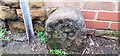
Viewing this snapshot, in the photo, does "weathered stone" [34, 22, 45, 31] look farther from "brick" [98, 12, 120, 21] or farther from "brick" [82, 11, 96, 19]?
"brick" [98, 12, 120, 21]

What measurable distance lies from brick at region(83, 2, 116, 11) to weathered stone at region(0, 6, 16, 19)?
60 cm

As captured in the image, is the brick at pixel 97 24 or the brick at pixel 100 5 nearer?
the brick at pixel 100 5

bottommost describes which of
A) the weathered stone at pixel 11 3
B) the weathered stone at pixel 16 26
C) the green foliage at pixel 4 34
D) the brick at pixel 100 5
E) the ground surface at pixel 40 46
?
the ground surface at pixel 40 46

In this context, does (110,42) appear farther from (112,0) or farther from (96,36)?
(112,0)

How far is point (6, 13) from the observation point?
165 centimetres

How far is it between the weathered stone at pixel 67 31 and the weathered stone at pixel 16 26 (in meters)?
0.39

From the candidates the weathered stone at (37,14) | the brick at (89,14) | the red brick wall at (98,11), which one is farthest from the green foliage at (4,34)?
the brick at (89,14)

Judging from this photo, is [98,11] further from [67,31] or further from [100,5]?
[67,31]

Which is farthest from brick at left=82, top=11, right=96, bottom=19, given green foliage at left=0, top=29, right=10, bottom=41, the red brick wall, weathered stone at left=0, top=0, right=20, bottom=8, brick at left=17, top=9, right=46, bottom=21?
green foliage at left=0, top=29, right=10, bottom=41

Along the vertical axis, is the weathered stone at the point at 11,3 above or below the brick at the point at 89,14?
above

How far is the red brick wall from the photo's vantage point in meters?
1.50

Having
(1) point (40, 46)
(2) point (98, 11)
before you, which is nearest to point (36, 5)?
(1) point (40, 46)

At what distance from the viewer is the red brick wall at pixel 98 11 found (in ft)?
4.93

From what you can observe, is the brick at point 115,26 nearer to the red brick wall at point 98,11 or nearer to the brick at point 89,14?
the red brick wall at point 98,11
